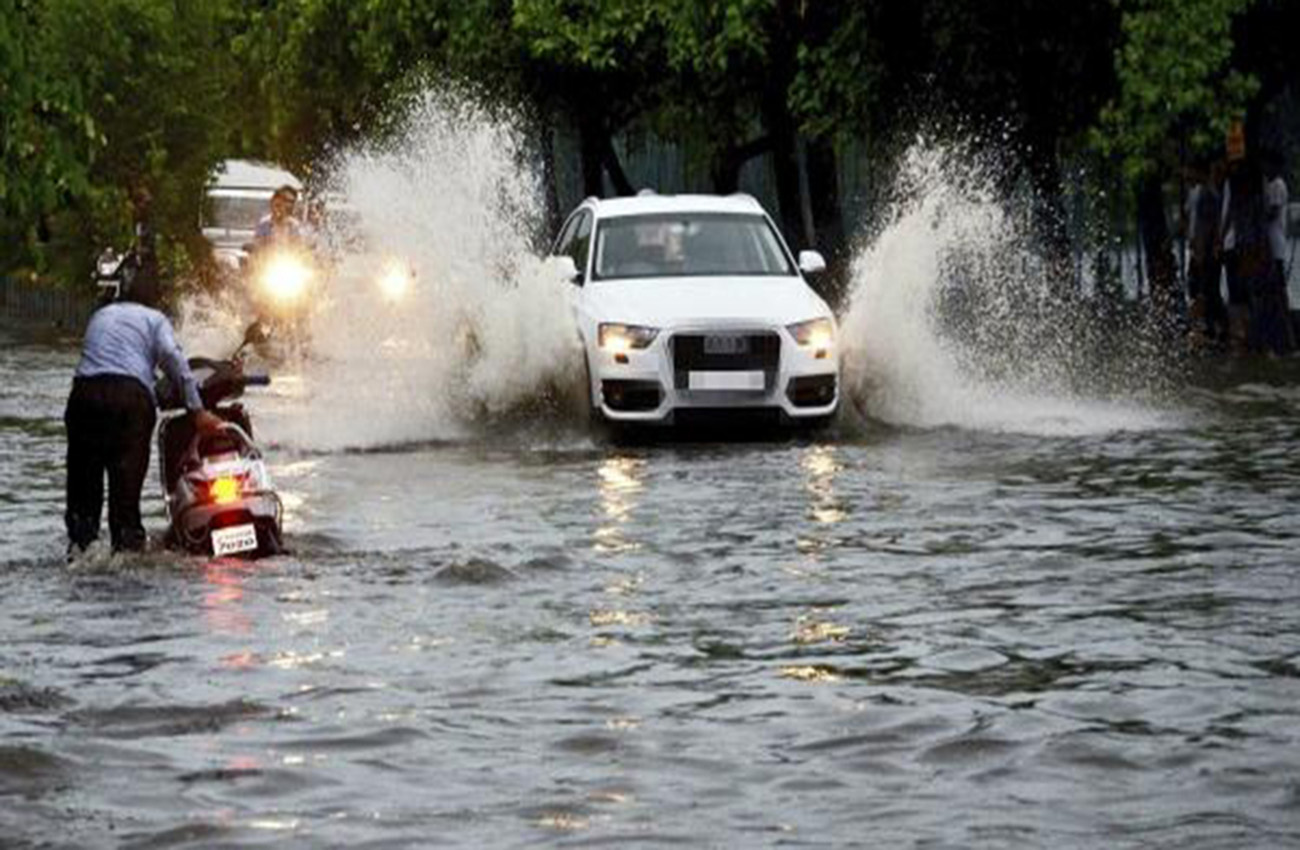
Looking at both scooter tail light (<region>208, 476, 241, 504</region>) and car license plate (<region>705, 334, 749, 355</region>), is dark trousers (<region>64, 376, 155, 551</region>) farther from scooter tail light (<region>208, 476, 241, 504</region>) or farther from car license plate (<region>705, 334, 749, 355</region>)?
car license plate (<region>705, 334, 749, 355</region>)

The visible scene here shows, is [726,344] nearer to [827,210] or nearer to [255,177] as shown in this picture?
[827,210]

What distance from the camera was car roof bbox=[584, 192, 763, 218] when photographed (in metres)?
28.0

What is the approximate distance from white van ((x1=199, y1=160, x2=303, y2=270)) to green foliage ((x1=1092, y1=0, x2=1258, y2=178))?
50.6 feet

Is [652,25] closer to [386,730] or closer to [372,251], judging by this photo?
[372,251]

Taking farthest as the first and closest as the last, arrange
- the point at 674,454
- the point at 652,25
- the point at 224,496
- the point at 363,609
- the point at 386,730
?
the point at 652,25 < the point at 674,454 < the point at 224,496 < the point at 363,609 < the point at 386,730

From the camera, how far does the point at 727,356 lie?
84.2ft

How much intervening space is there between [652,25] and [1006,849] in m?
34.4

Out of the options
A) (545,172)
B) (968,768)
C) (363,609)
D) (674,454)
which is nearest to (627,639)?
(363,609)

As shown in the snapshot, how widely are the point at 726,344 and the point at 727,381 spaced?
9.6 inches

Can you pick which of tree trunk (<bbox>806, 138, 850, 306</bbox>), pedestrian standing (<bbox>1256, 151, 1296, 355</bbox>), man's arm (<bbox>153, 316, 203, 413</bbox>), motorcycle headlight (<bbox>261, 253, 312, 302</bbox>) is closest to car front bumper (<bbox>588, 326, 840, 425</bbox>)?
man's arm (<bbox>153, 316, 203, 413</bbox>)

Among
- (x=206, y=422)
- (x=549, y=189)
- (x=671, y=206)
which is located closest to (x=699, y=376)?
(x=671, y=206)

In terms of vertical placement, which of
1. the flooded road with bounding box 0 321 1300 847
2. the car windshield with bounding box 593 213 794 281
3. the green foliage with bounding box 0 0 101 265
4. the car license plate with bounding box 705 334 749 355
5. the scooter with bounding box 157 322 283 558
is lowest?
the flooded road with bounding box 0 321 1300 847

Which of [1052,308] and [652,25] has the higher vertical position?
[652,25]

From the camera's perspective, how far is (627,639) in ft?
46.0
